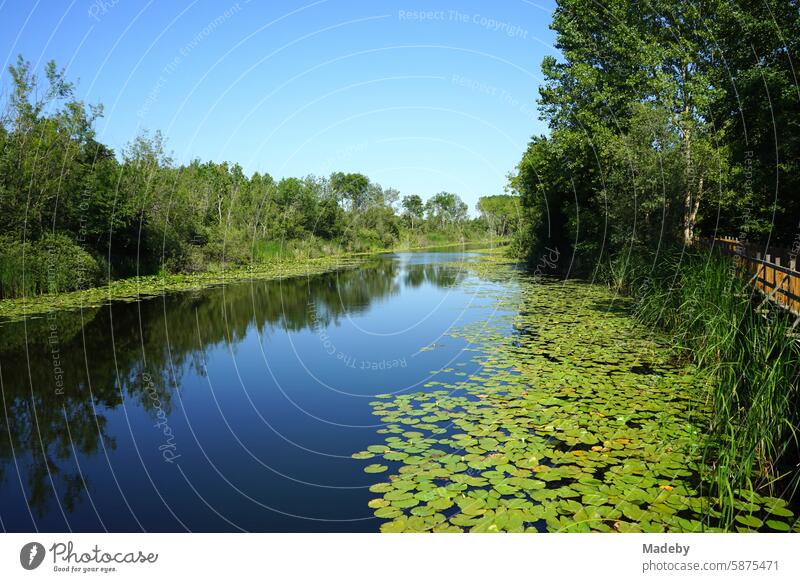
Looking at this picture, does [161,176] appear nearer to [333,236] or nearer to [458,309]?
[458,309]

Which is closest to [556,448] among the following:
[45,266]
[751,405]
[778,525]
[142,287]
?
[751,405]

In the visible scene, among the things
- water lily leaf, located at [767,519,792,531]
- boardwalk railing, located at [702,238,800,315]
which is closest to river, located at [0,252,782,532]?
water lily leaf, located at [767,519,792,531]

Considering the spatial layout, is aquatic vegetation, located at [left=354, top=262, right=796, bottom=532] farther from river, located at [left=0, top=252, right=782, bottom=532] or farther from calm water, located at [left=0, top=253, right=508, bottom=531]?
calm water, located at [left=0, top=253, right=508, bottom=531]

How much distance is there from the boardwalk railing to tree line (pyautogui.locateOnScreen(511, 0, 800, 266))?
3961mm

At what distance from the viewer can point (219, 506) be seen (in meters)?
5.99

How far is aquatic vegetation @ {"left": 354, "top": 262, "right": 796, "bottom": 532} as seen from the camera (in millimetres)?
5129

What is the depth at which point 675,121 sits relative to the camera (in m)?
20.2

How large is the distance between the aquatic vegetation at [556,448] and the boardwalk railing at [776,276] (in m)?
1.94

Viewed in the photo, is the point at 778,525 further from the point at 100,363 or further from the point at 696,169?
the point at 696,169

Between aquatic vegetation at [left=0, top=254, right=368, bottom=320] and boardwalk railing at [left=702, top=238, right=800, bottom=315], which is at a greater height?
boardwalk railing at [left=702, top=238, right=800, bottom=315]

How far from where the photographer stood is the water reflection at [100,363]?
728 centimetres

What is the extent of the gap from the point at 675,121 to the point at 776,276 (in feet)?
42.0
